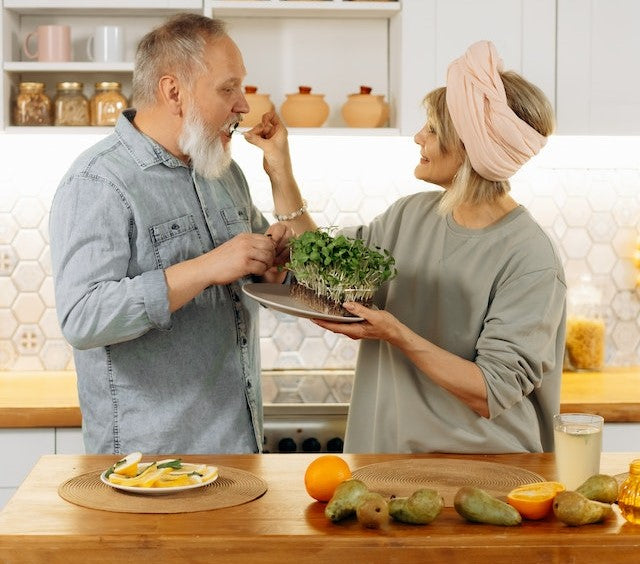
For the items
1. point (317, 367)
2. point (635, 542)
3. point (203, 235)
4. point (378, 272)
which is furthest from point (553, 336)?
point (317, 367)

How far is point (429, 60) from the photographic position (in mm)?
3213

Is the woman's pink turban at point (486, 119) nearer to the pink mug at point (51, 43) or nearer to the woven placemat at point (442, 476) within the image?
the woven placemat at point (442, 476)

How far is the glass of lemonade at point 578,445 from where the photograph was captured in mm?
1729

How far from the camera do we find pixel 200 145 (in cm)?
231

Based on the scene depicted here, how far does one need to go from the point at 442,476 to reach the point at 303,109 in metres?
1.69

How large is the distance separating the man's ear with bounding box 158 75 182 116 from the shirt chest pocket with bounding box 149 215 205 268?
0.26 m

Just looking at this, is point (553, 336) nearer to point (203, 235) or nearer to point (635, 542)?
point (635, 542)

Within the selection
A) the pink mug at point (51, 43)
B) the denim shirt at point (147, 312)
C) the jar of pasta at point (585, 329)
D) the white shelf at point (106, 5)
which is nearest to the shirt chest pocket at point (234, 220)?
the denim shirt at point (147, 312)

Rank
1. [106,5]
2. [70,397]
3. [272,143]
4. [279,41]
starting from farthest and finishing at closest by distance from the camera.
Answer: [279,41], [106,5], [70,397], [272,143]

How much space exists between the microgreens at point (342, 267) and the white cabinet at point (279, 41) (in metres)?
1.21

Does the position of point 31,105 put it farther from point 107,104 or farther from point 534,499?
point 534,499

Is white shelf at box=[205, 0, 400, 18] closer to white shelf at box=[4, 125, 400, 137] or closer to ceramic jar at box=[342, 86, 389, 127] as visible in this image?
ceramic jar at box=[342, 86, 389, 127]

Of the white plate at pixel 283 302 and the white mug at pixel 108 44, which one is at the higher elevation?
the white mug at pixel 108 44

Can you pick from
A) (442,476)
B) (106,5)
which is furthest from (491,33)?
(442,476)
